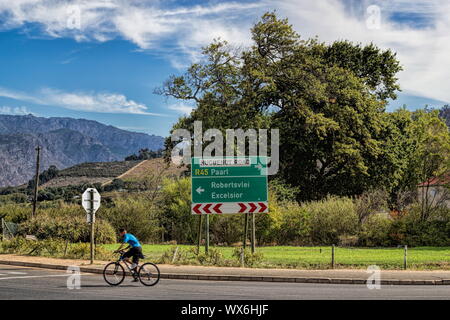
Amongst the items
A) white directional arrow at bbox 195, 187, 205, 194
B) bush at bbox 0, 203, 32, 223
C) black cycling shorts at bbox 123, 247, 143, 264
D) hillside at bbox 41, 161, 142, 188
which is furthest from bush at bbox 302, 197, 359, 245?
hillside at bbox 41, 161, 142, 188

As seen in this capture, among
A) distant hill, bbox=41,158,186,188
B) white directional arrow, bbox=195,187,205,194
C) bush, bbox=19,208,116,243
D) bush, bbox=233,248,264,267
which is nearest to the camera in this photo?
bush, bbox=233,248,264,267

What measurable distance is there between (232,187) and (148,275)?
9.98 metres

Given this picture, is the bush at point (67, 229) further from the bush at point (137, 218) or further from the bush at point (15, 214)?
the bush at point (15, 214)

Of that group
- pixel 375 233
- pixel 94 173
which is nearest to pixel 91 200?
pixel 375 233

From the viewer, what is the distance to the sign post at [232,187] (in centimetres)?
2766

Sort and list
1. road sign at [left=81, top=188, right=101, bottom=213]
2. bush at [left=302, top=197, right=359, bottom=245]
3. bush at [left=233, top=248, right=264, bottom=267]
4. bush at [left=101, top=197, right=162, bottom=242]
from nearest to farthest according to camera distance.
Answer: road sign at [left=81, top=188, right=101, bottom=213] → bush at [left=233, top=248, right=264, bottom=267] → bush at [left=302, top=197, right=359, bottom=245] → bush at [left=101, top=197, right=162, bottom=242]

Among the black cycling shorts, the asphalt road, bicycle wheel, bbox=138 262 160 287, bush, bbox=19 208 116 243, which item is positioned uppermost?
bush, bbox=19 208 116 243

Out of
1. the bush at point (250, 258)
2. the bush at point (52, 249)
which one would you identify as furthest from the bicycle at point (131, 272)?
the bush at point (52, 249)

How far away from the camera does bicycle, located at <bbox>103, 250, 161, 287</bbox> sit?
1834 cm

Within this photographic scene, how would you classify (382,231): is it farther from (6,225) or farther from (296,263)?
(6,225)

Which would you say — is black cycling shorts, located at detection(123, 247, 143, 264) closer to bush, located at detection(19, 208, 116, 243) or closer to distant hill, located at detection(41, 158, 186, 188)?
bush, located at detection(19, 208, 116, 243)

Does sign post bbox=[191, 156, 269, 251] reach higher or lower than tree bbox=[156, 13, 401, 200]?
lower

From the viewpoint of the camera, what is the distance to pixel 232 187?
27.8 metres

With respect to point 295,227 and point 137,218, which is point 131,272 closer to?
point 295,227
